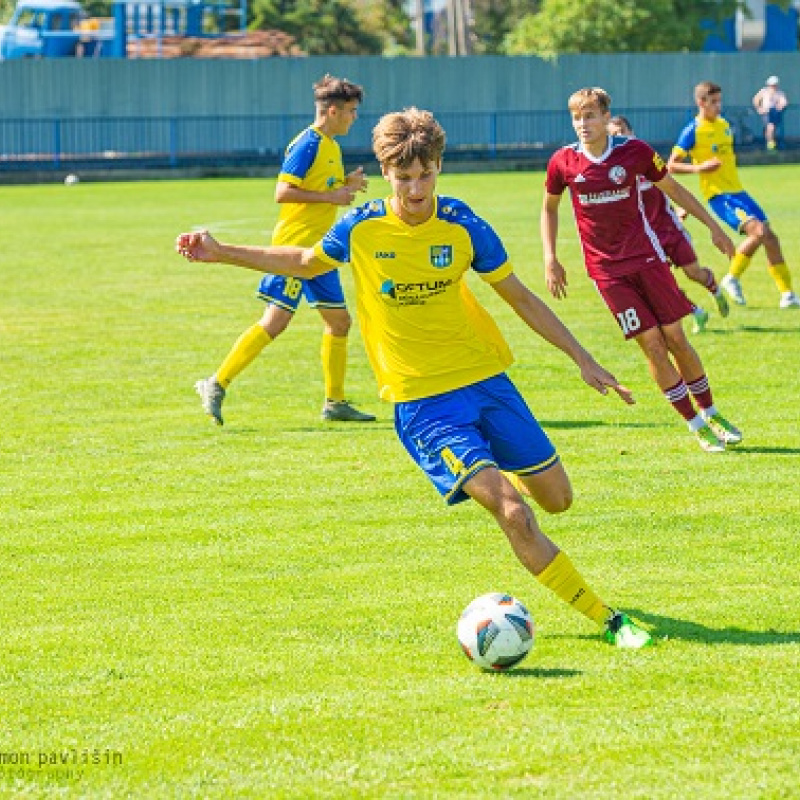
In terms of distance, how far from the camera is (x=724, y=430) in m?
11.8

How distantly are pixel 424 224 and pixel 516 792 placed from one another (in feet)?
9.50

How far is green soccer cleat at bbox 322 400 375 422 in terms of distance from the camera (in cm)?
1333

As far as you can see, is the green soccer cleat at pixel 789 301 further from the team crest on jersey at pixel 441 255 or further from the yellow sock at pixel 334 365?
the team crest on jersey at pixel 441 255

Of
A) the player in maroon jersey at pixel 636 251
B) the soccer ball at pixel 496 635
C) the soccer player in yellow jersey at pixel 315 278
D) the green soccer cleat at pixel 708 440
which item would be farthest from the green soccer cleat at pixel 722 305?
the soccer ball at pixel 496 635

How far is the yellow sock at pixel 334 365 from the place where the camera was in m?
13.4

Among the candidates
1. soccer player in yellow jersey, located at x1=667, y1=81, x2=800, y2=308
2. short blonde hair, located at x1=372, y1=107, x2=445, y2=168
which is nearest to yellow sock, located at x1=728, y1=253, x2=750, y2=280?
soccer player in yellow jersey, located at x1=667, y1=81, x2=800, y2=308

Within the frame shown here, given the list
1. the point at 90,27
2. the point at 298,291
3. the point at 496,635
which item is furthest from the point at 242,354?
the point at 90,27

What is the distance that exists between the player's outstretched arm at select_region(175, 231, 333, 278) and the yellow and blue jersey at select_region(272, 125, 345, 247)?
212 inches

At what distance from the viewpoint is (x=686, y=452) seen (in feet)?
38.3

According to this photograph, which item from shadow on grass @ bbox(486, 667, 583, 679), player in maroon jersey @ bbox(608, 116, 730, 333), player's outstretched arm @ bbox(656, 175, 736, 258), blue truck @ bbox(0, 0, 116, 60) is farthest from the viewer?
blue truck @ bbox(0, 0, 116, 60)

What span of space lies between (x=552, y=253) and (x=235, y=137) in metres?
40.3

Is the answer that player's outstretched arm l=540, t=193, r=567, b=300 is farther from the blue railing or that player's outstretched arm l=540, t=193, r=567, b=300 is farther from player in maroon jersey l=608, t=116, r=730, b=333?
the blue railing

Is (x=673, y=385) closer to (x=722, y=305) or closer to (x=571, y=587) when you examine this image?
(x=571, y=587)

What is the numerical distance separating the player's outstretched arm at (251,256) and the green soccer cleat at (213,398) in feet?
17.0
